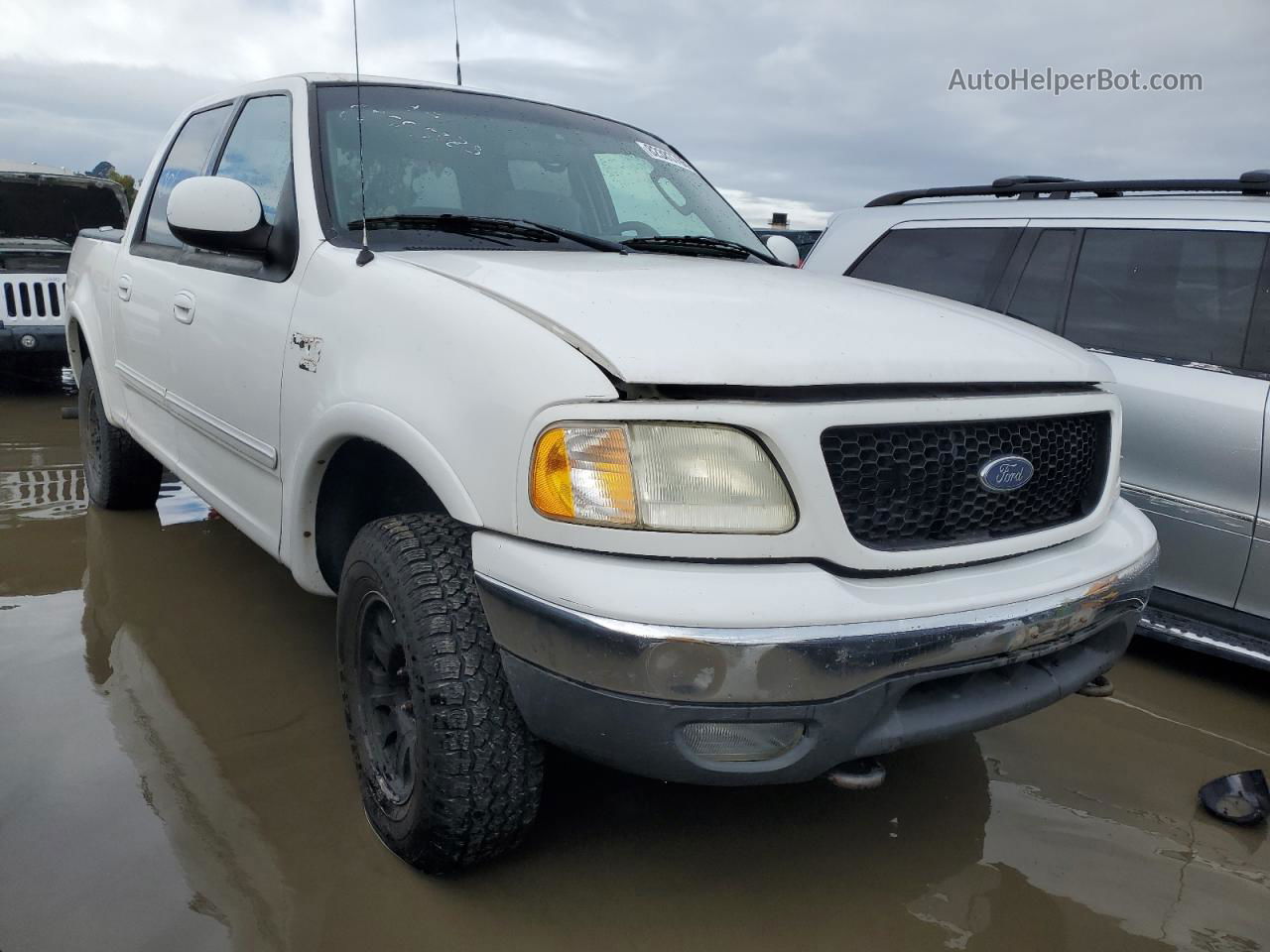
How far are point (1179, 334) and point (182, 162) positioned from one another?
142 inches

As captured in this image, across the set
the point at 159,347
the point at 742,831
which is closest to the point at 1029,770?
the point at 742,831

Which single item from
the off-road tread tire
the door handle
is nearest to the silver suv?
the door handle

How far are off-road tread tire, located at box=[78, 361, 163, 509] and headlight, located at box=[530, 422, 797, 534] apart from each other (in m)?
3.21

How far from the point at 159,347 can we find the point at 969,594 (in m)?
2.71

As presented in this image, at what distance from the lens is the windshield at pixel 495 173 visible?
8.22 feet

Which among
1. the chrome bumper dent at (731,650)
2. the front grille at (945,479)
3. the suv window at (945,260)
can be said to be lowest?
the chrome bumper dent at (731,650)

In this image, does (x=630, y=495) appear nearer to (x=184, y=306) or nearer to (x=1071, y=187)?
(x=184, y=306)

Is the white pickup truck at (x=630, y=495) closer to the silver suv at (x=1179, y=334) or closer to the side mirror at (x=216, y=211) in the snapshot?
the side mirror at (x=216, y=211)

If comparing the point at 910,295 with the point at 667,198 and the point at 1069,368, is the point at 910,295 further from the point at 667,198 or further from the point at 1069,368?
the point at 667,198

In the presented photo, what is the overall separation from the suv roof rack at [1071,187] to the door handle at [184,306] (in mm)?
2869

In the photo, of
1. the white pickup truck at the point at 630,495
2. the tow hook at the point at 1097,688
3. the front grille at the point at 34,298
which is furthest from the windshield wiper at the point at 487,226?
the front grille at the point at 34,298

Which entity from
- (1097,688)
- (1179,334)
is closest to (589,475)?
(1097,688)

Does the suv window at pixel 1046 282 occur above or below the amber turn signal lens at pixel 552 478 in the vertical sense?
above

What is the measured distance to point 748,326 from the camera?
1812 millimetres
